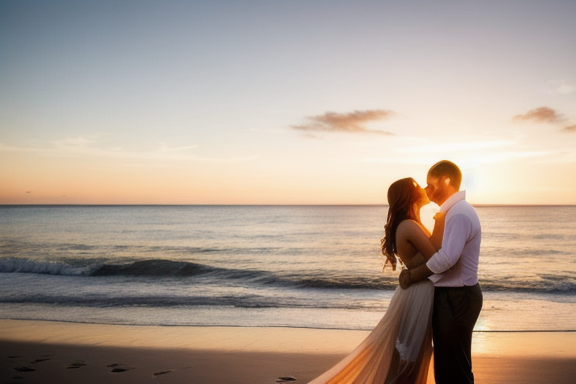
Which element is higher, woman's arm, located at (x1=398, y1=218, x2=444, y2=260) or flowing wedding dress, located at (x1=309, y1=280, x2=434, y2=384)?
woman's arm, located at (x1=398, y1=218, x2=444, y2=260)

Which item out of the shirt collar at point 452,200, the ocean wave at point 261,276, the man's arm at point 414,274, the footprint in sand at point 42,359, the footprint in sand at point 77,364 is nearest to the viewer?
the shirt collar at point 452,200

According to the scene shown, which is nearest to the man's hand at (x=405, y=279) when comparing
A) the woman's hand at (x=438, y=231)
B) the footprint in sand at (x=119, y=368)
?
the woman's hand at (x=438, y=231)

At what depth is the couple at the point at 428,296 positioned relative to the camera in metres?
3.72

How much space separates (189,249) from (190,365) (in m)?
26.7

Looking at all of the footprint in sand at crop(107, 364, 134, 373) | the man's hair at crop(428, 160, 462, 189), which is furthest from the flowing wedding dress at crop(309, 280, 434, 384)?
the footprint in sand at crop(107, 364, 134, 373)

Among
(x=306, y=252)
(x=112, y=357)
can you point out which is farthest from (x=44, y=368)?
(x=306, y=252)

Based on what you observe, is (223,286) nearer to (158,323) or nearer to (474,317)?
(158,323)

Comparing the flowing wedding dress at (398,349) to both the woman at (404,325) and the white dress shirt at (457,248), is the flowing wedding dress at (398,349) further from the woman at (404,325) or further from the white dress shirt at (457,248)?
the white dress shirt at (457,248)

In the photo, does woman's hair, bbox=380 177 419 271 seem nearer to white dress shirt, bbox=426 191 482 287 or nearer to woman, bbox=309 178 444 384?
woman, bbox=309 178 444 384

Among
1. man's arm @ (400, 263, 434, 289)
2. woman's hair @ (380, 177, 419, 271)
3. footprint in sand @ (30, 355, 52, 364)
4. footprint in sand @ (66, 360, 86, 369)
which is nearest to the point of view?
man's arm @ (400, 263, 434, 289)

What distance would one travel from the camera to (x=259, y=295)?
15805 mm

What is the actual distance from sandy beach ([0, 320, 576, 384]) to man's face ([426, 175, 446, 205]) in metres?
3.47

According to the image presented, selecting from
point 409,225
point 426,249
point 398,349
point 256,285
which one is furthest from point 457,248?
point 256,285

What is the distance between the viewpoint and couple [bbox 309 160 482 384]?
12.2 feet
